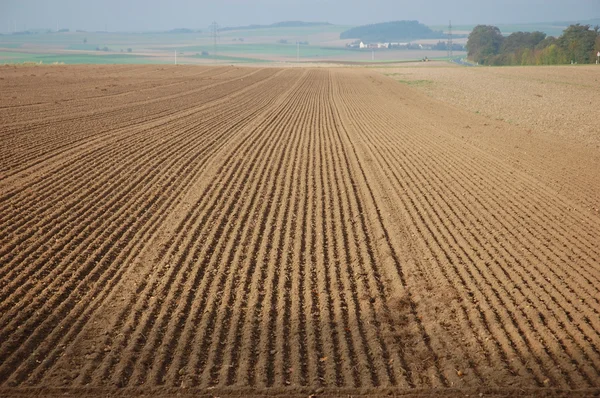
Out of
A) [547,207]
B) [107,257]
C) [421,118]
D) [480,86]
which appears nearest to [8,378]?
[107,257]

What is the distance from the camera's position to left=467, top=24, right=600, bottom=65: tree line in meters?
87.5

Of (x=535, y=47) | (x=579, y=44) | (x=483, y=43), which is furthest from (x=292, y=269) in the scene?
(x=483, y=43)

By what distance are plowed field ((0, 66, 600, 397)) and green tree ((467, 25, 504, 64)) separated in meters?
118

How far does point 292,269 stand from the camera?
8406 millimetres

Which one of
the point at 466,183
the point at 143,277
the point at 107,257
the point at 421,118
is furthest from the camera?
the point at 421,118

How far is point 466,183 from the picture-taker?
522 inches

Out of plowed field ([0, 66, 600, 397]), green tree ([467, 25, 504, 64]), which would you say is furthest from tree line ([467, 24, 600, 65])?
plowed field ([0, 66, 600, 397])

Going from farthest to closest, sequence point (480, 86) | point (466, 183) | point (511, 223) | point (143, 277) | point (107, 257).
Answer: point (480, 86)
point (466, 183)
point (511, 223)
point (107, 257)
point (143, 277)

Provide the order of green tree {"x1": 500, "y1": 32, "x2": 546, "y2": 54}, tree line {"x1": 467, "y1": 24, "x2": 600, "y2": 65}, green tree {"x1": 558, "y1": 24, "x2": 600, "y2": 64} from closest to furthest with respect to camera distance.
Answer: green tree {"x1": 558, "y1": 24, "x2": 600, "y2": 64}, tree line {"x1": 467, "y1": 24, "x2": 600, "y2": 65}, green tree {"x1": 500, "y1": 32, "x2": 546, "y2": 54}

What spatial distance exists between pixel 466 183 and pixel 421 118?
11.4 m

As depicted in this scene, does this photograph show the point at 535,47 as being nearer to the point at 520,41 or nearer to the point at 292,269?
the point at 520,41

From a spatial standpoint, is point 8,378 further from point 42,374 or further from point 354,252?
point 354,252

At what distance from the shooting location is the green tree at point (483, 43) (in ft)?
416

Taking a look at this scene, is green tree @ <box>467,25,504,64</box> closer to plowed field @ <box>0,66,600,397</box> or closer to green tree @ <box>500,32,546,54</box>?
green tree @ <box>500,32,546,54</box>
